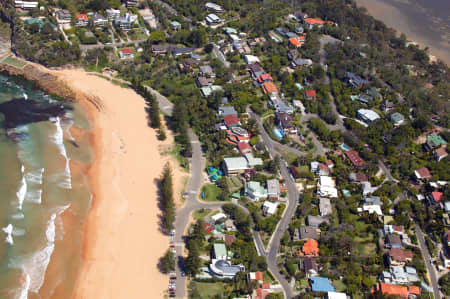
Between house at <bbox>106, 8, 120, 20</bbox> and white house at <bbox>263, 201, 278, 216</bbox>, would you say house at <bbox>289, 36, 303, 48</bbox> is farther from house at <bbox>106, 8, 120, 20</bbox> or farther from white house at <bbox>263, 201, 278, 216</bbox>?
white house at <bbox>263, 201, 278, 216</bbox>

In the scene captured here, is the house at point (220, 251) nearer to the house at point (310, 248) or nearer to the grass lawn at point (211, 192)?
the grass lawn at point (211, 192)

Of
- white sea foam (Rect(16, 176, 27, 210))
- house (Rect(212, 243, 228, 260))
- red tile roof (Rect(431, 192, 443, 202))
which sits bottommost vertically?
white sea foam (Rect(16, 176, 27, 210))

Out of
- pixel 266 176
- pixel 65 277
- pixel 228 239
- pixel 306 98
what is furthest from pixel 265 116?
pixel 65 277

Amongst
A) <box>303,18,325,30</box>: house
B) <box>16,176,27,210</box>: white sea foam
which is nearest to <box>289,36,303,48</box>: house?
<box>303,18,325,30</box>: house

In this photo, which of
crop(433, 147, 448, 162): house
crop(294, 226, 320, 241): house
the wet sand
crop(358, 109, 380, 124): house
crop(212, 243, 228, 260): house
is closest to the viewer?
crop(212, 243, 228, 260): house

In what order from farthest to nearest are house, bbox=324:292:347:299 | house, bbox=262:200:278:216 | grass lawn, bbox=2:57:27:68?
grass lawn, bbox=2:57:27:68
house, bbox=262:200:278:216
house, bbox=324:292:347:299

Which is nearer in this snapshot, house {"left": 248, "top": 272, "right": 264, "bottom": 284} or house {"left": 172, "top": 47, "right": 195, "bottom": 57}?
house {"left": 248, "top": 272, "right": 264, "bottom": 284}

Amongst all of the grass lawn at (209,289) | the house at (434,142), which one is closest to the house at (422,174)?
the house at (434,142)

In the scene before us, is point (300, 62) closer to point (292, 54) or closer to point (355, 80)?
point (292, 54)
